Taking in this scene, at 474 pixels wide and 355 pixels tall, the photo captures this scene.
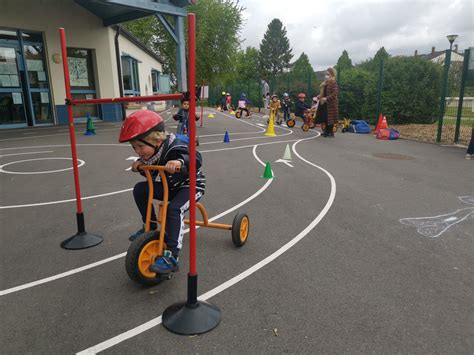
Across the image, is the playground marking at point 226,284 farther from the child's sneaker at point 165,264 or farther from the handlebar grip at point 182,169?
the handlebar grip at point 182,169

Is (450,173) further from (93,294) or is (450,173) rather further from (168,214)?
(93,294)

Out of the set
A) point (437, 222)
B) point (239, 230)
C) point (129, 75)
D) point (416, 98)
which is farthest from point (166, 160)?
point (129, 75)

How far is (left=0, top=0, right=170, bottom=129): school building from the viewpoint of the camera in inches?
591

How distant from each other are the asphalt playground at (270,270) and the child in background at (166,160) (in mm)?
343

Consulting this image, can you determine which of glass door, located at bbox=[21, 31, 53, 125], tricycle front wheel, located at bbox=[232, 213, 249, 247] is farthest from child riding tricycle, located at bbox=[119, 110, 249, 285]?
glass door, located at bbox=[21, 31, 53, 125]

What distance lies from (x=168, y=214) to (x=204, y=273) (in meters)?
0.70

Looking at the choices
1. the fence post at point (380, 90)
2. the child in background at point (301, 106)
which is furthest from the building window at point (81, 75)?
the fence post at point (380, 90)

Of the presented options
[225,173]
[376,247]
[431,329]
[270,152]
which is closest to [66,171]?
[225,173]

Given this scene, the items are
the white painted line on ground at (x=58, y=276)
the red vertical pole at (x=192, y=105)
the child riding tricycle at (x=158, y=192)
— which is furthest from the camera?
the white painted line on ground at (x=58, y=276)

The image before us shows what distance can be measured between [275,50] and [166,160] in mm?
92439

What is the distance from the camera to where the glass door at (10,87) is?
14.9 metres

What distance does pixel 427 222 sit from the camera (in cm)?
469

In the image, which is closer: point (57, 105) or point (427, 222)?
point (427, 222)

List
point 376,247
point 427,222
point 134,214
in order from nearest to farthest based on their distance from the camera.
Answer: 1. point 376,247
2. point 427,222
3. point 134,214
